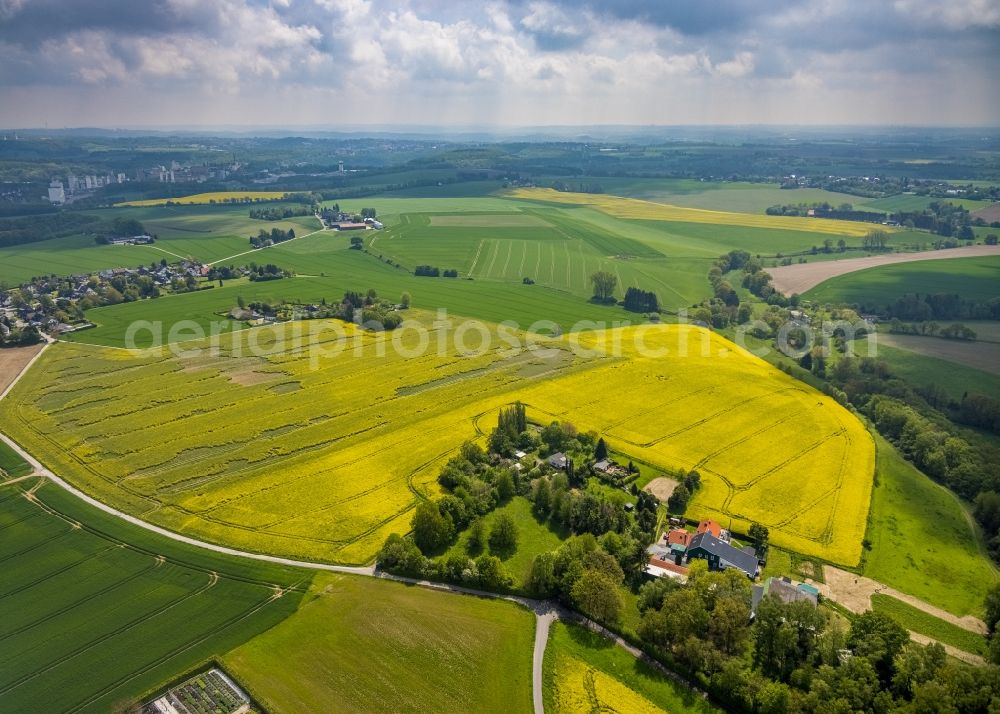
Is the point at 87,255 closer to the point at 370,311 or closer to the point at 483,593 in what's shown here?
the point at 370,311

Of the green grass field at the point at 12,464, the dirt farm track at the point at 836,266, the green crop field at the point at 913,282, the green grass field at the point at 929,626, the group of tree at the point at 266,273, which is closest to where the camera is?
the green grass field at the point at 929,626

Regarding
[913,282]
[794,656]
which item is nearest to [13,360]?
[794,656]

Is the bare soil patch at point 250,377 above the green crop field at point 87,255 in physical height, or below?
below

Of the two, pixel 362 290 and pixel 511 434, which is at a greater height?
pixel 362 290

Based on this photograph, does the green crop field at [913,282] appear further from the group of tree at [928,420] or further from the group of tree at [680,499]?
the group of tree at [680,499]

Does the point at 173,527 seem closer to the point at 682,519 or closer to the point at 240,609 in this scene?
the point at 240,609

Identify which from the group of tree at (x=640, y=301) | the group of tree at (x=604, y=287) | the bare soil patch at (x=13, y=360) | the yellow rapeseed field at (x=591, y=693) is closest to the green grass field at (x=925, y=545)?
the yellow rapeseed field at (x=591, y=693)

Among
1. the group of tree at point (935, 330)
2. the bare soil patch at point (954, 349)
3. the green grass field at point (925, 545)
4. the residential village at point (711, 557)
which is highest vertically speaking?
the group of tree at point (935, 330)
